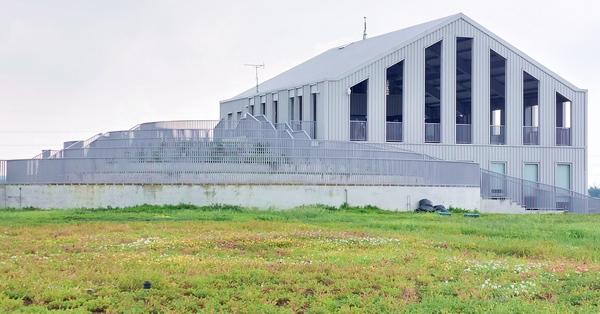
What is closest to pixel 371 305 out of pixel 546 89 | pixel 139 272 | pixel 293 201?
pixel 139 272

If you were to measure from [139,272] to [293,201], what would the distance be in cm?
2105

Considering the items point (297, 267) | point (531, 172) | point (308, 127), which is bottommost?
point (297, 267)

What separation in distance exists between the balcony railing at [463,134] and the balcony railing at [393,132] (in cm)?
434

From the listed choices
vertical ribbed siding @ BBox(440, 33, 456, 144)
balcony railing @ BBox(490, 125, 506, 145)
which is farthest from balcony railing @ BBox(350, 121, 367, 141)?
balcony railing @ BBox(490, 125, 506, 145)

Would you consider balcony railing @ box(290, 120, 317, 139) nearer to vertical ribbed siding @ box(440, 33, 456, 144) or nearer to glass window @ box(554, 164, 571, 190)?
vertical ribbed siding @ box(440, 33, 456, 144)

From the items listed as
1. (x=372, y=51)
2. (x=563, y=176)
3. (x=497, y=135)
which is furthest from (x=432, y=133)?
(x=563, y=176)

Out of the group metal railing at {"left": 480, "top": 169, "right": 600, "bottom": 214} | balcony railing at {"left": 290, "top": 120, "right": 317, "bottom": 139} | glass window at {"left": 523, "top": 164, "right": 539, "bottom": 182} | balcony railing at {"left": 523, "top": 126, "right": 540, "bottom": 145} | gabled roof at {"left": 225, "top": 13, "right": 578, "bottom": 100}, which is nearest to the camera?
metal railing at {"left": 480, "top": 169, "right": 600, "bottom": 214}

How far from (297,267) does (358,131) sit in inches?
1258

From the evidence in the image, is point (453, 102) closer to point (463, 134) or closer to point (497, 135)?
point (463, 134)

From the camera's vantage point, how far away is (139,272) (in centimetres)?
1513

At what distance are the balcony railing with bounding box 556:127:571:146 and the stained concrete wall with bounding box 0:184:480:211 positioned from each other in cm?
1945

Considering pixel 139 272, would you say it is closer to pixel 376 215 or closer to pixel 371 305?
pixel 371 305

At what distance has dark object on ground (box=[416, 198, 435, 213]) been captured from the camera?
37.1m

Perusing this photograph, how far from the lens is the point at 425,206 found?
37469 mm
